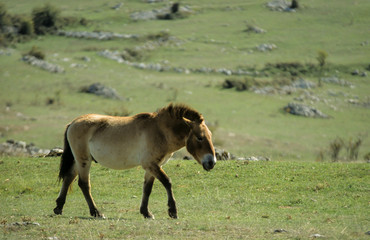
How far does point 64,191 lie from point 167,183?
2.80 meters

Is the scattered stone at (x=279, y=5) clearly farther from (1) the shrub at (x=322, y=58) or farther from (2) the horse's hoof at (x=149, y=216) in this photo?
(2) the horse's hoof at (x=149, y=216)

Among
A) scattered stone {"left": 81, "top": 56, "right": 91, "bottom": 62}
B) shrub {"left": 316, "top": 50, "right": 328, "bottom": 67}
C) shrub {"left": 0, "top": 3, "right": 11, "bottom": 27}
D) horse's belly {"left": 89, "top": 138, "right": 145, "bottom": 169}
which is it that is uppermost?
horse's belly {"left": 89, "top": 138, "right": 145, "bottom": 169}

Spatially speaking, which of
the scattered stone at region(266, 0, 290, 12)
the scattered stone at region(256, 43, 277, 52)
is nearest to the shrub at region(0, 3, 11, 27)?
the scattered stone at region(256, 43, 277, 52)

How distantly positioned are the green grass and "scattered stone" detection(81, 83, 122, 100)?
118 feet

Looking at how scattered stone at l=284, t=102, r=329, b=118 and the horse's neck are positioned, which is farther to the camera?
scattered stone at l=284, t=102, r=329, b=118

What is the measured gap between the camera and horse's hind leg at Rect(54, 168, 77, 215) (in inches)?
489

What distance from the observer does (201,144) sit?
1155cm

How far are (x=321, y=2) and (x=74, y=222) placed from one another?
99208mm

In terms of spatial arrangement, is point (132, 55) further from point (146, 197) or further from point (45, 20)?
point (146, 197)

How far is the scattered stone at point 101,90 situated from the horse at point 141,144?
4283cm

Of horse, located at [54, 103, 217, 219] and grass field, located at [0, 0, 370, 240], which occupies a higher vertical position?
horse, located at [54, 103, 217, 219]

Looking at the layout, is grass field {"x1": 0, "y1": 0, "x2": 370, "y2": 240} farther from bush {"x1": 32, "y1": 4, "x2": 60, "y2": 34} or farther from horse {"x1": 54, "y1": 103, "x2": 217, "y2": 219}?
bush {"x1": 32, "y1": 4, "x2": 60, "y2": 34}

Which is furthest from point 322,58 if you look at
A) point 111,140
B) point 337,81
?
point 111,140

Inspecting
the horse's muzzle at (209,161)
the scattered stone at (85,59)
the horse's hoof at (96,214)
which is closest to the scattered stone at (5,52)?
the scattered stone at (85,59)
